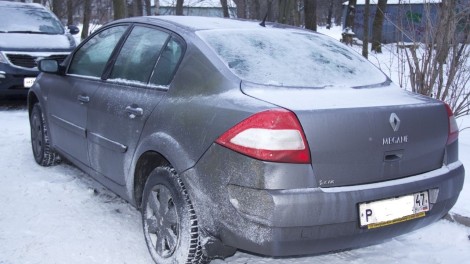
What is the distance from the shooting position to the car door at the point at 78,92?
3.72m

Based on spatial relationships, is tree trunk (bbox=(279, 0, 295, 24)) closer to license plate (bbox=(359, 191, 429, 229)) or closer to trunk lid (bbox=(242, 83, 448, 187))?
trunk lid (bbox=(242, 83, 448, 187))

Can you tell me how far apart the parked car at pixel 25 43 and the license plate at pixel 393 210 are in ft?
20.0

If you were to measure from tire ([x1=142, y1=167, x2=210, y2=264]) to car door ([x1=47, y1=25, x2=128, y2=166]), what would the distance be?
1.02 m

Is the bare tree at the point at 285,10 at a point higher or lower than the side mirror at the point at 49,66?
higher

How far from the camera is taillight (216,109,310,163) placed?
2.24 metres

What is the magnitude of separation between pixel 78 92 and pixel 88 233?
1160 millimetres

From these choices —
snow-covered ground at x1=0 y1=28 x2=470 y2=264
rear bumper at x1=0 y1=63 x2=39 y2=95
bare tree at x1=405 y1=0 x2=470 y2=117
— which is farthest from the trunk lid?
rear bumper at x1=0 y1=63 x2=39 y2=95

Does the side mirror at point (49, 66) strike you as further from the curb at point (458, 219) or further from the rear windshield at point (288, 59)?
the curb at point (458, 219)

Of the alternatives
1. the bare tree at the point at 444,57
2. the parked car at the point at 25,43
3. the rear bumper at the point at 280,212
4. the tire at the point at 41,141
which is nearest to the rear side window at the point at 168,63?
the rear bumper at the point at 280,212

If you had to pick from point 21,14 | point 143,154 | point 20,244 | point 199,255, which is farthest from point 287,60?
point 21,14

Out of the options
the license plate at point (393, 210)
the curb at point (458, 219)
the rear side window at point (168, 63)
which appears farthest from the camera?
the curb at point (458, 219)

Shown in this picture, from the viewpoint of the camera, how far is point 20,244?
10.4ft

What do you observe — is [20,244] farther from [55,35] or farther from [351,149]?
[55,35]

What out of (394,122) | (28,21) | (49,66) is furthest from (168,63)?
(28,21)
